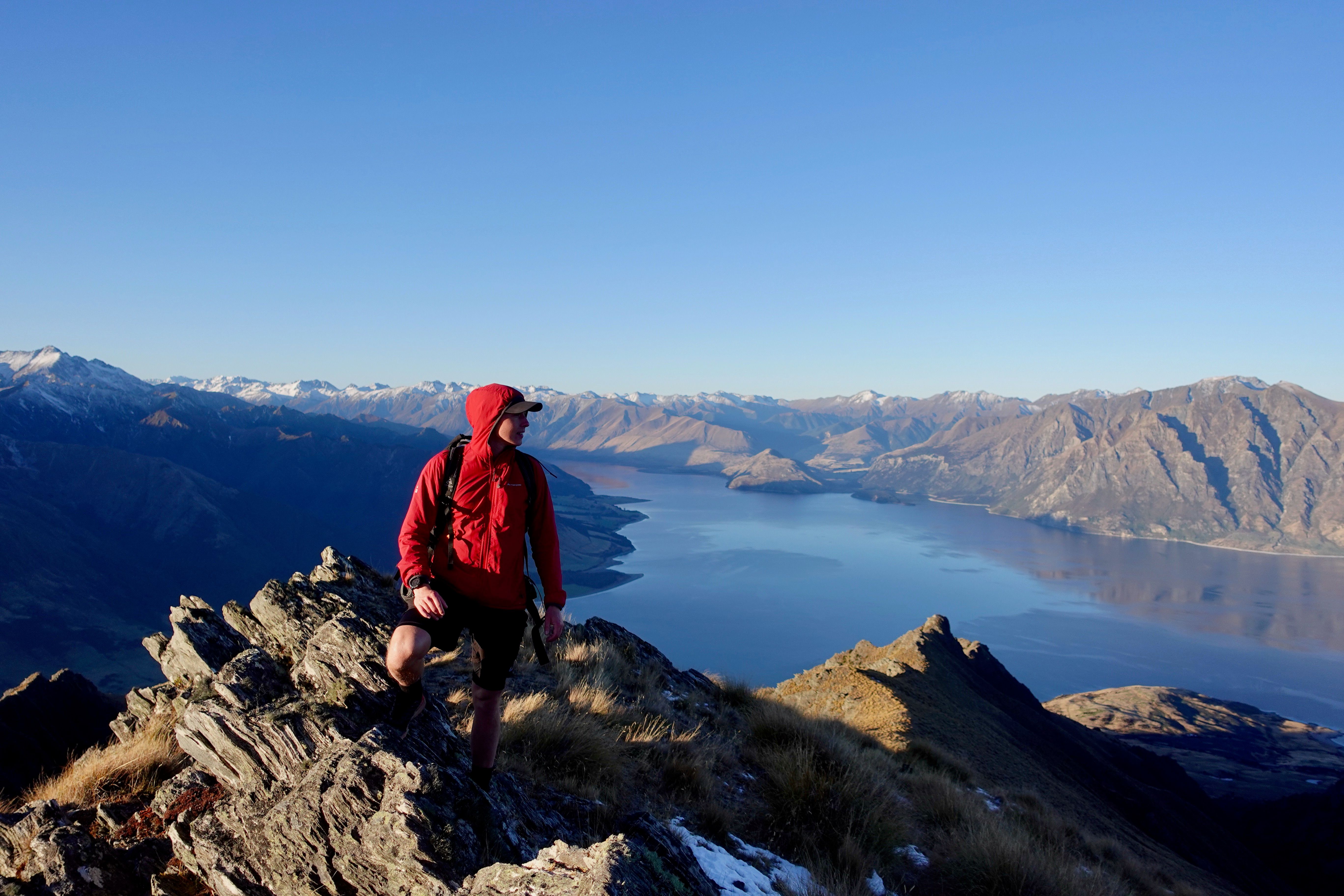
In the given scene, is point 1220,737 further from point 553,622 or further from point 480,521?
point 480,521

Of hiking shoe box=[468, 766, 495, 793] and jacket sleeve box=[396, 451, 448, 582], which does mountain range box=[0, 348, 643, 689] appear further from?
jacket sleeve box=[396, 451, 448, 582]

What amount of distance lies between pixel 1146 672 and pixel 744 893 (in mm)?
137970

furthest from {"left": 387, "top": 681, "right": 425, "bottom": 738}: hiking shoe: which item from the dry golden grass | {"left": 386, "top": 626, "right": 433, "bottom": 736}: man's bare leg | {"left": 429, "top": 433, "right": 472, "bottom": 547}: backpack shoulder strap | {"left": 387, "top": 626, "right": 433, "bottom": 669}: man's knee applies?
the dry golden grass

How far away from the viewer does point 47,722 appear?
17.4m

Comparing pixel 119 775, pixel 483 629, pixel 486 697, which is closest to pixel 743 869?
pixel 486 697

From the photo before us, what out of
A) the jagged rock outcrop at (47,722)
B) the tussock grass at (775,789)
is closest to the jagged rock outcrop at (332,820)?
the tussock grass at (775,789)

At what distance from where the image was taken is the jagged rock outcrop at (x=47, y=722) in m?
14.5

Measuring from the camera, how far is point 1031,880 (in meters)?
6.07

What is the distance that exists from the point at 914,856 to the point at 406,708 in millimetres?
5788

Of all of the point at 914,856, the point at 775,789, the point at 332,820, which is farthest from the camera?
the point at 775,789

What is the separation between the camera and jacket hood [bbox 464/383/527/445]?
441cm

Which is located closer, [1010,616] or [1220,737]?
[1220,737]

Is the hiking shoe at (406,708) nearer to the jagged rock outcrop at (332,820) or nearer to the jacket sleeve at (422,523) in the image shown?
the jagged rock outcrop at (332,820)

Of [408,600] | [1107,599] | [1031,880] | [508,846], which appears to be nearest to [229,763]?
[408,600]
